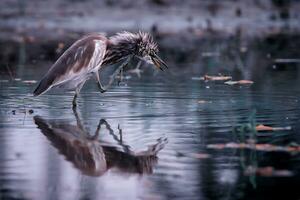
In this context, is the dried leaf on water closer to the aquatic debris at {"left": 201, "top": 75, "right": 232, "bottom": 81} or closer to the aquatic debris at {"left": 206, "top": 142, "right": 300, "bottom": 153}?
the aquatic debris at {"left": 206, "top": 142, "right": 300, "bottom": 153}

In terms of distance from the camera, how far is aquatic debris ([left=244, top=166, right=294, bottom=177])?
6.74 meters

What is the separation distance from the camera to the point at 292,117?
9.37 m

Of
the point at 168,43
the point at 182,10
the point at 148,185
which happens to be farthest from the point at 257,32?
the point at 148,185

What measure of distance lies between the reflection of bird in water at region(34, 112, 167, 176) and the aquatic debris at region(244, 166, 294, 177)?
0.77 m

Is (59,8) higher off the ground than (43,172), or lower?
higher

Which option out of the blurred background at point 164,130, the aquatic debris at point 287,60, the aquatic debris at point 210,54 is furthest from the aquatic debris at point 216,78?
the aquatic debris at point 210,54

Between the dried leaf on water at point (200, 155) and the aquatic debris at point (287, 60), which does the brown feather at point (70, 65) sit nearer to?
the dried leaf on water at point (200, 155)

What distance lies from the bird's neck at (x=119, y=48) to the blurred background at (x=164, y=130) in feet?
1.61

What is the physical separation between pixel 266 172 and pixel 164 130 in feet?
6.54

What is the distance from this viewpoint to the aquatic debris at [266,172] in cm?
674

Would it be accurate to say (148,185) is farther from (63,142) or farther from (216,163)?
(63,142)

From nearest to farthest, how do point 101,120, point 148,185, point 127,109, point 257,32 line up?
point 148,185
point 101,120
point 127,109
point 257,32

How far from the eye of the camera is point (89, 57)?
1032cm

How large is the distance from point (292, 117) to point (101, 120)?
1.95m
